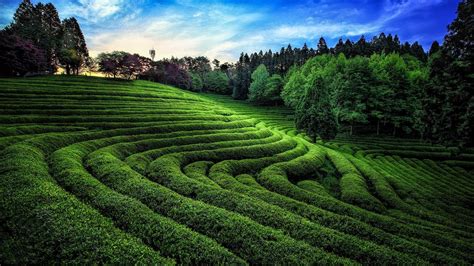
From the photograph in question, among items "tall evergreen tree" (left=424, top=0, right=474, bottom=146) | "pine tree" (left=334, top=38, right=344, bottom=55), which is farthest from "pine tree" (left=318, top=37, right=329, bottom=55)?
"tall evergreen tree" (left=424, top=0, right=474, bottom=146)

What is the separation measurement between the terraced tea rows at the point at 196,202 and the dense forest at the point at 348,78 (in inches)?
313

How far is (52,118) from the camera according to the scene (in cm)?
2916

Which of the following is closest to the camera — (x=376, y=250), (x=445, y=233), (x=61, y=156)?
(x=376, y=250)

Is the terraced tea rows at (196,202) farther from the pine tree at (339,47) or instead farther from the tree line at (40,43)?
the pine tree at (339,47)

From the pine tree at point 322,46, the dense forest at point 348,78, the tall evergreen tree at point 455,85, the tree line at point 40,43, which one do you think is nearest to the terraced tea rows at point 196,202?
the tall evergreen tree at point 455,85

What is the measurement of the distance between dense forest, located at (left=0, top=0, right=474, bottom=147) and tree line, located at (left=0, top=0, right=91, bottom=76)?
21 cm

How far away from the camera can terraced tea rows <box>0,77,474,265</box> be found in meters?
9.46

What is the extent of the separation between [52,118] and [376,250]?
33.0 meters

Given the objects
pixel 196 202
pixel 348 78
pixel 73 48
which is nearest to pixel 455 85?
pixel 196 202

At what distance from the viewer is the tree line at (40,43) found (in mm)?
55969

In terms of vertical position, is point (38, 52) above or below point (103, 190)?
above

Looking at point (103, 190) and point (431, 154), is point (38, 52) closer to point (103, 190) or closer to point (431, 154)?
point (103, 190)

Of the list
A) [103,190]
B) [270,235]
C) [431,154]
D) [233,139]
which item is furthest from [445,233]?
[431,154]

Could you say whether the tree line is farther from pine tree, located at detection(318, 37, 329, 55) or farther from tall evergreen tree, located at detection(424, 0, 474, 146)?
pine tree, located at detection(318, 37, 329, 55)
